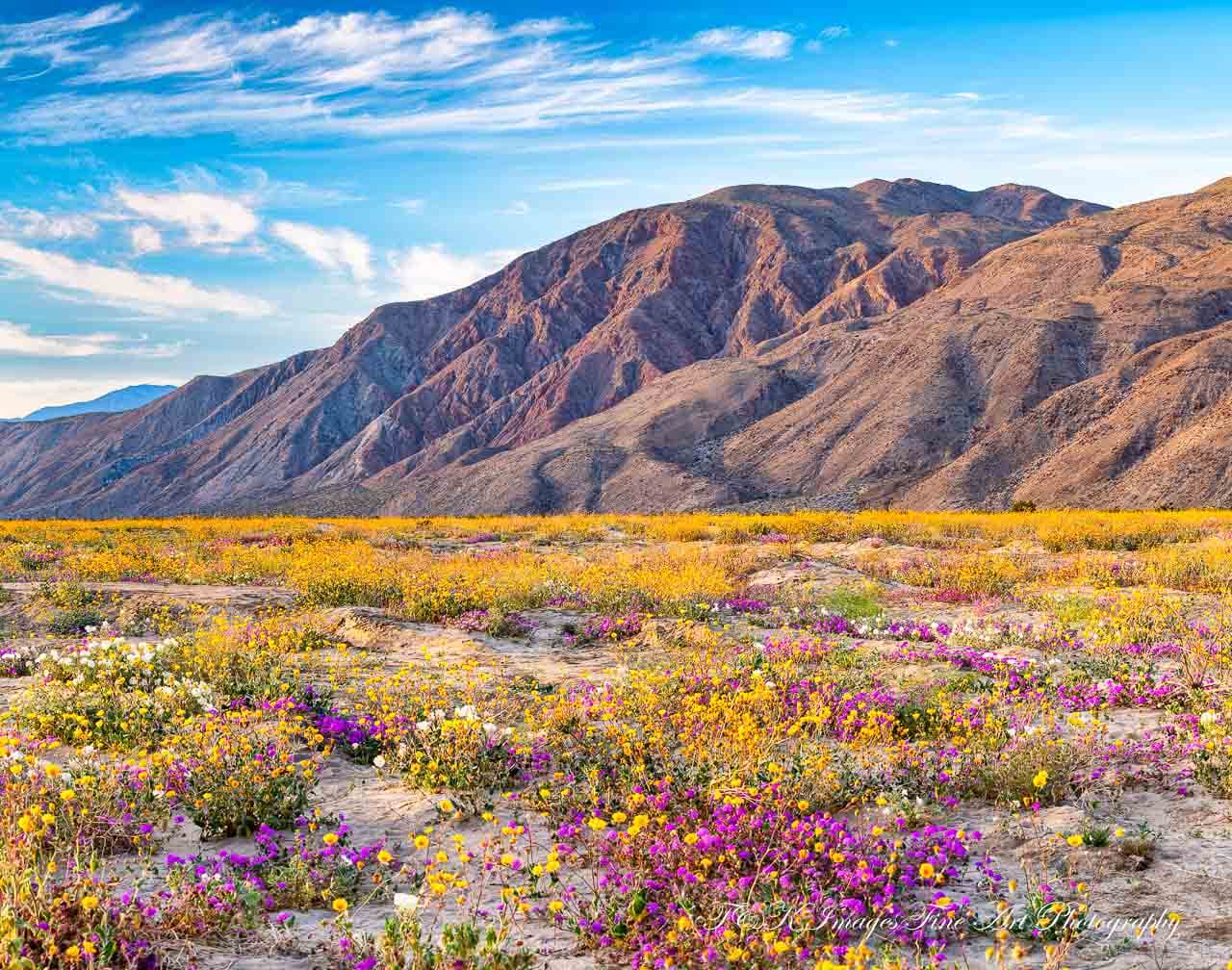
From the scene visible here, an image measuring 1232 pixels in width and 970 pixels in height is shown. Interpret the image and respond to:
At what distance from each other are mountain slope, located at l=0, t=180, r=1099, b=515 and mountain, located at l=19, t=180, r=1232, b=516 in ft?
1.38

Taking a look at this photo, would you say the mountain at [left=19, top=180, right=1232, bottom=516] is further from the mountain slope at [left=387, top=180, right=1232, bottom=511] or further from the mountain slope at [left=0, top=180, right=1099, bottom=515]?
the mountain slope at [left=0, top=180, right=1099, bottom=515]

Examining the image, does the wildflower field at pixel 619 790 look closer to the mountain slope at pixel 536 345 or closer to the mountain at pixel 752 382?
the mountain at pixel 752 382

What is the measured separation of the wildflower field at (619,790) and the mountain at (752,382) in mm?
44844

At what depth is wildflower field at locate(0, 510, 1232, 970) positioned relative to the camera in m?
3.52

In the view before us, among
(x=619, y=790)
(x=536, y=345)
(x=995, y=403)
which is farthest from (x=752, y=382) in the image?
(x=619, y=790)

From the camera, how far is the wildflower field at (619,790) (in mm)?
3523

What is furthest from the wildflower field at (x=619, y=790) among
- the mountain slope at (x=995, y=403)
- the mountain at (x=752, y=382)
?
the mountain at (x=752, y=382)

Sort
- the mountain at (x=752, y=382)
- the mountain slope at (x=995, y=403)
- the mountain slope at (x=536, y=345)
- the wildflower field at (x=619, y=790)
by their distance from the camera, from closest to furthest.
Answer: the wildflower field at (x=619, y=790), the mountain slope at (x=995, y=403), the mountain at (x=752, y=382), the mountain slope at (x=536, y=345)

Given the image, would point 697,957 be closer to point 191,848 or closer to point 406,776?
point 406,776

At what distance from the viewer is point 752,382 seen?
76.6 m

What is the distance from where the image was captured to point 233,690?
22.7ft

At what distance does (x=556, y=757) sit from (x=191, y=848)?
2.08 m

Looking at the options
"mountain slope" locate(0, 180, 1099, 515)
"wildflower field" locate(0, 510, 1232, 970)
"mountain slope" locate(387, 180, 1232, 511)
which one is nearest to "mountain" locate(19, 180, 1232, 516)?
"mountain slope" locate(387, 180, 1232, 511)

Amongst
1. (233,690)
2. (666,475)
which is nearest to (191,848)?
(233,690)
